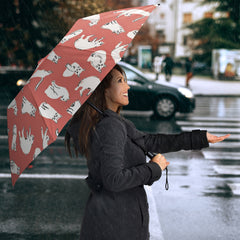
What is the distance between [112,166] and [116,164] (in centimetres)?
2

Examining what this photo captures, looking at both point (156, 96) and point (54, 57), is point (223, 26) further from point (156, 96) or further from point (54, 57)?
point (54, 57)

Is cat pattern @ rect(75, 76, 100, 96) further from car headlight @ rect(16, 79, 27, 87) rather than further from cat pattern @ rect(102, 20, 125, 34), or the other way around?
car headlight @ rect(16, 79, 27, 87)

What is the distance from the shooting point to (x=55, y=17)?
67.3 feet

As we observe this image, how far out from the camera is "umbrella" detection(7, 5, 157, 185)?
91.9 inches

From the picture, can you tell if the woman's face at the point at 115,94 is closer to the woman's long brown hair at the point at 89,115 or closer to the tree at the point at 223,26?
the woman's long brown hair at the point at 89,115

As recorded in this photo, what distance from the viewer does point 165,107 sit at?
12734 mm

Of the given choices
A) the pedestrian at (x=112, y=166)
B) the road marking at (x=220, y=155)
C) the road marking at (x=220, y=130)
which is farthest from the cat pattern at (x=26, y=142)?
the road marking at (x=220, y=130)

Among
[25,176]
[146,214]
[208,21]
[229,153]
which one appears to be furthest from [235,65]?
[146,214]

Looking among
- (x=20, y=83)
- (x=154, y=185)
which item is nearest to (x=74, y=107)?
(x=154, y=185)

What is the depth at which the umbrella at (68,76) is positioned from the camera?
2334mm

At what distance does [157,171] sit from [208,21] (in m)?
34.3

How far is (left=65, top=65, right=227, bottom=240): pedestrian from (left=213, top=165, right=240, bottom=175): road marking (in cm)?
474

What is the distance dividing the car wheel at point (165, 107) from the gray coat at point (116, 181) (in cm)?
1033

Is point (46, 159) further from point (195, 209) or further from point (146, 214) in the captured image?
point (146, 214)
